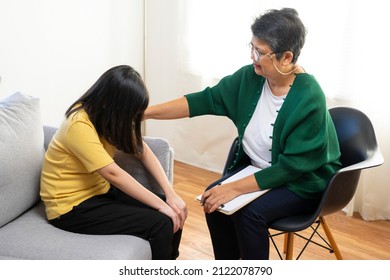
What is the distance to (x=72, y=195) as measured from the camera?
1573mm

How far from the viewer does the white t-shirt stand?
1.72 metres

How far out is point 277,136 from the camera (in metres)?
1.65

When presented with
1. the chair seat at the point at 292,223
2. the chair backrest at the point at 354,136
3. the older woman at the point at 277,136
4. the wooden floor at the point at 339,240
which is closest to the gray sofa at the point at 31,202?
the older woman at the point at 277,136

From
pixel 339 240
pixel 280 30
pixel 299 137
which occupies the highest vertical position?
pixel 280 30

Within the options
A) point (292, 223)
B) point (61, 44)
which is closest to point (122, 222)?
point (292, 223)

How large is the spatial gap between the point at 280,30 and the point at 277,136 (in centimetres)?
38

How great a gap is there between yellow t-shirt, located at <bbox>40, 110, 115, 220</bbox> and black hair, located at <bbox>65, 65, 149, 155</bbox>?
3cm

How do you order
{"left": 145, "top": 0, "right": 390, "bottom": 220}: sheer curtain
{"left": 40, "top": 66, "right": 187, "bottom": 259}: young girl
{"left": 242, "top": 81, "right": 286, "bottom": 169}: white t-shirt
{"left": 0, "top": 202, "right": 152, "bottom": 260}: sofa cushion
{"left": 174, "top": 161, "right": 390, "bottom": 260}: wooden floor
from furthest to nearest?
{"left": 145, "top": 0, "right": 390, "bottom": 220}: sheer curtain → {"left": 174, "top": 161, "right": 390, "bottom": 260}: wooden floor → {"left": 242, "top": 81, "right": 286, "bottom": 169}: white t-shirt → {"left": 40, "top": 66, "right": 187, "bottom": 259}: young girl → {"left": 0, "top": 202, "right": 152, "bottom": 260}: sofa cushion

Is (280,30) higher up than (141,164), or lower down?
higher up

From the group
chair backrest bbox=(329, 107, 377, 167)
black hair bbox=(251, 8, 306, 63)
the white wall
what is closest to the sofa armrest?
black hair bbox=(251, 8, 306, 63)

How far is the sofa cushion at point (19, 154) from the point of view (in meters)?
1.54

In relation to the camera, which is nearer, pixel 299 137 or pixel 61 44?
pixel 299 137

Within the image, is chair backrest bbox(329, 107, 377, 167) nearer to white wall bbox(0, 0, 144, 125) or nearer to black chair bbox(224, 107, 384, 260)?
black chair bbox(224, 107, 384, 260)

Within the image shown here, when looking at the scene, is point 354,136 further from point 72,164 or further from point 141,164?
point 72,164
